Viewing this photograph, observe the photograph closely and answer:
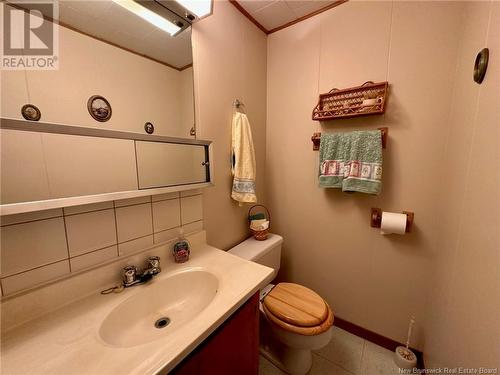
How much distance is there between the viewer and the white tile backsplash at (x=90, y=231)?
693mm

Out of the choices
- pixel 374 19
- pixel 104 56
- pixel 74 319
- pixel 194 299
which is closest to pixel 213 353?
pixel 194 299

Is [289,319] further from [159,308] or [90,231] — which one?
[90,231]

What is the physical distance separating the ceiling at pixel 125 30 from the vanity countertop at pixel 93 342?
3.21ft

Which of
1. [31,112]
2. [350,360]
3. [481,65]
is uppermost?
[481,65]

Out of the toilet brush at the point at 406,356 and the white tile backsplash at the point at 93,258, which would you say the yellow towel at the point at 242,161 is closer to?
the white tile backsplash at the point at 93,258

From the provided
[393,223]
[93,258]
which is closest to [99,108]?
[93,258]

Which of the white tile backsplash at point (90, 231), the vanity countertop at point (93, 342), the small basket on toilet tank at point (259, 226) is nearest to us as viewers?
the vanity countertop at point (93, 342)

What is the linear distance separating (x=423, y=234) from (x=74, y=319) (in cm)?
168

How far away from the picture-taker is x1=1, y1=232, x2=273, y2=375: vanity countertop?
0.48 metres

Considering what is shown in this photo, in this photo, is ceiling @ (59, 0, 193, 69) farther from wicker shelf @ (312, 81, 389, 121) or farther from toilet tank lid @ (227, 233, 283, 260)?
toilet tank lid @ (227, 233, 283, 260)

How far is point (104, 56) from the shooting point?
738 mm

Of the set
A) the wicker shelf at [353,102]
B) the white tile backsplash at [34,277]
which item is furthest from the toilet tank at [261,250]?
the wicker shelf at [353,102]

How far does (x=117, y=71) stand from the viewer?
2.54 feet

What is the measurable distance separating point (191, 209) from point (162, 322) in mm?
527
